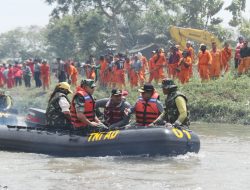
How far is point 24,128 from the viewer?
42.5 ft

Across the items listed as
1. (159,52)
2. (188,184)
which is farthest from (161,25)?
(188,184)

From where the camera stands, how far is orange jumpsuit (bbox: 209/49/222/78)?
71.4 ft

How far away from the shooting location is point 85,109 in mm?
12008

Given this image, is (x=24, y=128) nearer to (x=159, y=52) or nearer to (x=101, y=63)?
(x=159, y=52)

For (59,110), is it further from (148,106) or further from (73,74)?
(73,74)

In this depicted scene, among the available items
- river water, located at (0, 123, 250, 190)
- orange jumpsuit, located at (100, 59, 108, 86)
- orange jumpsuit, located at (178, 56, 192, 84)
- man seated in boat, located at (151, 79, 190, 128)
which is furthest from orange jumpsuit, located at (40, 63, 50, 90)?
man seated in boat, located at (151, 79, 190, 128)

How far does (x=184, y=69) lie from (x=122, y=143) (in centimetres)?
1067

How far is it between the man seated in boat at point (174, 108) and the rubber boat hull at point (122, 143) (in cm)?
27

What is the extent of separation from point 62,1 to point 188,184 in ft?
105

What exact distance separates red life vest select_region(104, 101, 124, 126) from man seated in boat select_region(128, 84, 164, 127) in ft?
0.75

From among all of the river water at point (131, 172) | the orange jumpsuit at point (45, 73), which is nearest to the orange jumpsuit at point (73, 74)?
the orange jumpsuit at point (45, 73)

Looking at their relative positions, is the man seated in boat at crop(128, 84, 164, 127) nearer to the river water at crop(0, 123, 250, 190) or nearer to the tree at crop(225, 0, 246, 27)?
the river water at crop(0, 123, 250, 190)

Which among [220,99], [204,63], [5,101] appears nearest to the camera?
[5,101]

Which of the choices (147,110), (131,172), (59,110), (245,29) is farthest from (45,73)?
(131,172)
